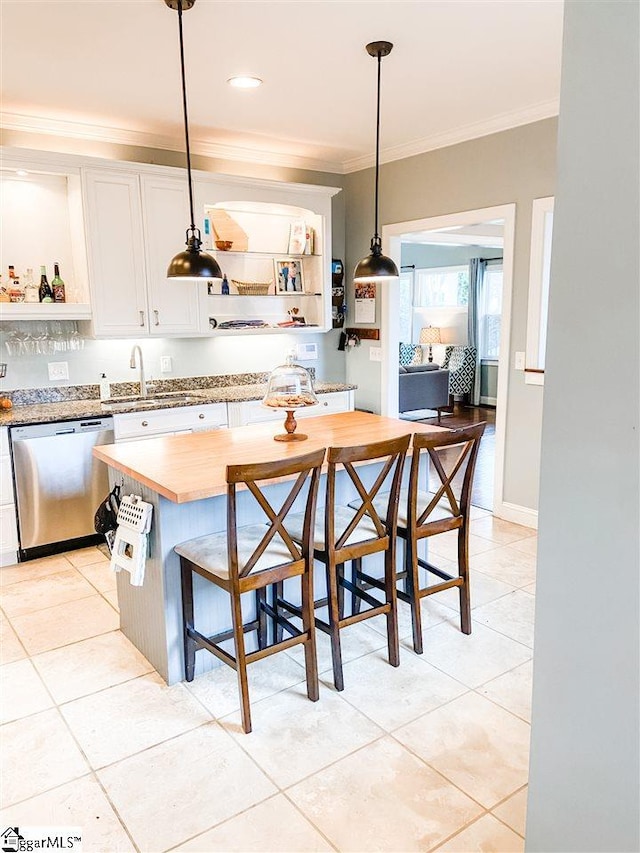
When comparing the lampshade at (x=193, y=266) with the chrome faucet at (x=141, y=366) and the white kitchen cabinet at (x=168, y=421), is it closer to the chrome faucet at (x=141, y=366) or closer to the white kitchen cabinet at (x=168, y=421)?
the white kitchen cabinet at (x=168, y=421)

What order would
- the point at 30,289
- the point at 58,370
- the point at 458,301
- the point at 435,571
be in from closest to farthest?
the point at 435,571 → the point at 30,289 → the point at 58,370 → the point at 458,301

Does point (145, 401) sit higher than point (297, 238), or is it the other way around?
point (297, 238)

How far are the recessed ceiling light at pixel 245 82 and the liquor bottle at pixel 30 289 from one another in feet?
6.01

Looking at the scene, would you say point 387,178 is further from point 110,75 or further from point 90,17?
point 90,17

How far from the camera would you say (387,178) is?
4984 millimetres

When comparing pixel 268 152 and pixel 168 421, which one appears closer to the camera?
pixel 168 421

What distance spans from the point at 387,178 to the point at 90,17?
2.82 meters

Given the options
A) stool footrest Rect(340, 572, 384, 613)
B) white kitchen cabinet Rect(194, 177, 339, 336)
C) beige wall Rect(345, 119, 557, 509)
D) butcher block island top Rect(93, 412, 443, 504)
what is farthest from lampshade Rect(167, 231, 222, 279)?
beige wall Rect(345, 119, 557, 509)

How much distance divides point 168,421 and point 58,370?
2.82 feet

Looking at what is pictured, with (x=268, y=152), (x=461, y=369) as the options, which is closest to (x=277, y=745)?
(x=268, y=152)

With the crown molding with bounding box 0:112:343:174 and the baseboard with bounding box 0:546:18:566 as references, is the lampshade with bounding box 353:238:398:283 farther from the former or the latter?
the baseboard with bounding box 0:546:18:566

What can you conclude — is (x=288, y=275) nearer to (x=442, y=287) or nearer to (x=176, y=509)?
(x=176, y=509)

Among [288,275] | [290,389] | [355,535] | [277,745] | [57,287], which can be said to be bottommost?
[277,745]

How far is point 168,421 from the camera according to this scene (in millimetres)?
4227
